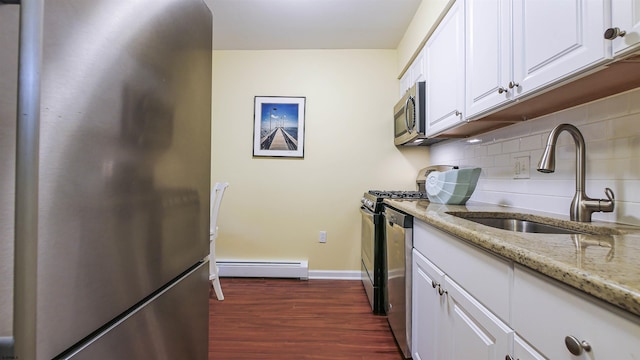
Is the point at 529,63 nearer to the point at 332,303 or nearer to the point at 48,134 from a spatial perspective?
the point at 48,134

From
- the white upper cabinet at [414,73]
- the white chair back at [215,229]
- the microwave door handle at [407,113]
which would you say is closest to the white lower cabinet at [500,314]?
the microwave door handle at [407,113]

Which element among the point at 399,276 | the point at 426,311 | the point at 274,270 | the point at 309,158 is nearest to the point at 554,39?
the point at 426,311

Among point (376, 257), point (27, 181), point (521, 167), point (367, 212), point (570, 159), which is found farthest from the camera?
point (367, 212)

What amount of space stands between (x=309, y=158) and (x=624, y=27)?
8.03 feet

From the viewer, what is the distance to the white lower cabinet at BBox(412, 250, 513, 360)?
794 millimetres

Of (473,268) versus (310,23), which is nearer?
(473,268)

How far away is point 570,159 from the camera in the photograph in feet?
4.03

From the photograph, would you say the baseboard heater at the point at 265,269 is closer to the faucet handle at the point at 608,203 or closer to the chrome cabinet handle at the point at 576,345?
the faucet handle at the point at 608,203

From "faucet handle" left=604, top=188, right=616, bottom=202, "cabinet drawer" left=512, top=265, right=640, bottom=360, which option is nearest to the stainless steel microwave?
"faucet handle" left=604, top=188, right=616, bottom=202

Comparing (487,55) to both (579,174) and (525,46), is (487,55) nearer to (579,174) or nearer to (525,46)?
(525,46)

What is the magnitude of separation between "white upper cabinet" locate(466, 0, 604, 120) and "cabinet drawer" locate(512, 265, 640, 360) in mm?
687

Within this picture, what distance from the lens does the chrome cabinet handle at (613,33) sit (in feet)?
2.44

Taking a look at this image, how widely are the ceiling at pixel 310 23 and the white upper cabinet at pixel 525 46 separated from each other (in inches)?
41.0

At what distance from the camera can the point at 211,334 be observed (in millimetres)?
1867
